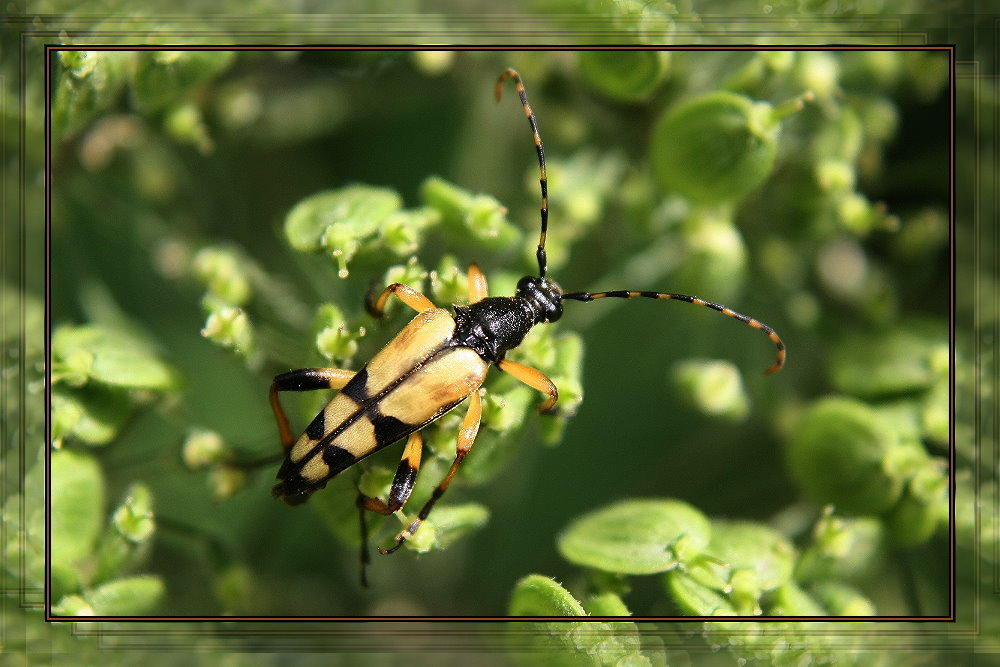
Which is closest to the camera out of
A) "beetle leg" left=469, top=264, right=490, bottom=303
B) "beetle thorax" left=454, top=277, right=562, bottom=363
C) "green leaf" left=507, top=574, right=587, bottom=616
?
"green leaf" left=507, top=574, right=587, bottom=616

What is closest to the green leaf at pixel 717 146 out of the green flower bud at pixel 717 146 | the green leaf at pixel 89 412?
the green flower bud at pixel 717 146

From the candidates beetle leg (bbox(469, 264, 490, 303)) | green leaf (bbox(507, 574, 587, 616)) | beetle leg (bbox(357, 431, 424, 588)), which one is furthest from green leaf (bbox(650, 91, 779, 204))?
green leaf (bbox(507, 574, 587, 616))

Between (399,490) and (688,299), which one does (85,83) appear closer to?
(399,490)

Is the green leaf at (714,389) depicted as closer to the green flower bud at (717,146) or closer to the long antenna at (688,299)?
the long antenna at (688,299)

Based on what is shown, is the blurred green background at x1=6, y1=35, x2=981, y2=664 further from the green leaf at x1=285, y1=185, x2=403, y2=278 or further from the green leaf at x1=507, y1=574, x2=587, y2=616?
the green leaf at x1=507, y1=574, x2=587, y2=616

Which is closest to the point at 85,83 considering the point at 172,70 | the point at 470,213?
the point at 172,70

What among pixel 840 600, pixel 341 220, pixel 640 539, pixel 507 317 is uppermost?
pixel 341 220
